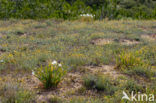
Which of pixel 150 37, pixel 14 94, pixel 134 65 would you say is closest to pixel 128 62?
pixel 134 65

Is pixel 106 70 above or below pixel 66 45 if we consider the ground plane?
below

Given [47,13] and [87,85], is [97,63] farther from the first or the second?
[47,13]

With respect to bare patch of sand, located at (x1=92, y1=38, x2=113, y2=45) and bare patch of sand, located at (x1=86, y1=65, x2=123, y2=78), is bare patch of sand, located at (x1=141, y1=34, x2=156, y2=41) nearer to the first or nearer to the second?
bare patch of sand, located at (x1=92, y1=38, x2=113, y2=45)

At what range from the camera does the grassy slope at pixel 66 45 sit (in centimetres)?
658

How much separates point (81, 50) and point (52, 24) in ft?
16.8

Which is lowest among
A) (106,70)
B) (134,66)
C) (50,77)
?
(106,70)

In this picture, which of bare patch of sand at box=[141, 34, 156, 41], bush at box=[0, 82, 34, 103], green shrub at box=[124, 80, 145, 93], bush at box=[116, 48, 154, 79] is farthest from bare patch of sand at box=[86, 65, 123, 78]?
bare patch of sand at box=[141, 34, 156, 41]

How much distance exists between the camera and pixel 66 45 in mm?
8539

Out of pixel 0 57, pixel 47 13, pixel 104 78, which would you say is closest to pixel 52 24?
pixel 47 13

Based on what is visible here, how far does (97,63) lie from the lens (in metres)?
6.69

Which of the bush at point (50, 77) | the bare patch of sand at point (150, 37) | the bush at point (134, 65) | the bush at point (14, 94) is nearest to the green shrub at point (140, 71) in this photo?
the bush at point (134, 65)

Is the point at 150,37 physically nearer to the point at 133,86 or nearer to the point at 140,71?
the point at 140,71

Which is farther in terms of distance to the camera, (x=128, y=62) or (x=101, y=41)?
(x=101, y=41)

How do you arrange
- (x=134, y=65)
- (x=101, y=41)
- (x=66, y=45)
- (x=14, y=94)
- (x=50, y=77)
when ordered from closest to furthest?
(x=14, y=94) < (x=50, y=77) < (x=134, y=65) < (x=66, y=45) < (x=101, y=41)
